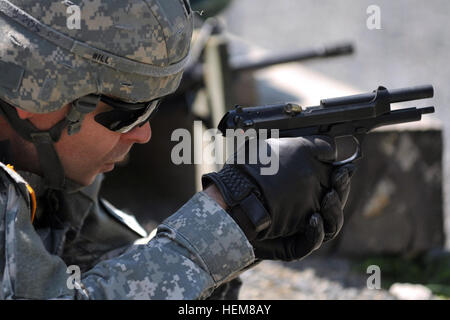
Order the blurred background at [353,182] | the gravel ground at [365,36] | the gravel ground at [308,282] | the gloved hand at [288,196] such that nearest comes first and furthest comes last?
the gloved hand at [288,196] < the gravel ground at [308,282] < the blurred background at [353,182] < the gravel ground at [365,36]

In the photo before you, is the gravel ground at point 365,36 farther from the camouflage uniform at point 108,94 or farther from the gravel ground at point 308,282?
the camouflage uniform at point 108,94

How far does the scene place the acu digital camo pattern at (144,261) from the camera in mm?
1892

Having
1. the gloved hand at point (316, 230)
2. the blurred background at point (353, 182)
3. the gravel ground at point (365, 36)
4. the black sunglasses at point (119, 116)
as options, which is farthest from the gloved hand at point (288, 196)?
the gravel ground at point (365, 36)

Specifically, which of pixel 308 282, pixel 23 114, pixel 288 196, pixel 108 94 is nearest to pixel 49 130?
pixel 23 114

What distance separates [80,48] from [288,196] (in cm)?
81

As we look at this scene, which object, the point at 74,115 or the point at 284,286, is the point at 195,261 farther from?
the point at 284,286

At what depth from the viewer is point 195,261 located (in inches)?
79.8

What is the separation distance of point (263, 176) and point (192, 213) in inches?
10.4

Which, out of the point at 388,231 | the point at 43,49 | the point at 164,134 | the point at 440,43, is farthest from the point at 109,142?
the point at 440,43

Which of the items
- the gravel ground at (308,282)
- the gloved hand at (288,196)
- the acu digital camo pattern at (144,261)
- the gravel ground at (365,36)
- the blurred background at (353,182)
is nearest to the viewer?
the acu digital camo pattern at (144,261)

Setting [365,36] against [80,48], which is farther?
[365,36]

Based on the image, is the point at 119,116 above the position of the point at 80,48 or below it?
below

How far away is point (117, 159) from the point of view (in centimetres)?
244

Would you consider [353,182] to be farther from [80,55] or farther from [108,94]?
[80,55]
